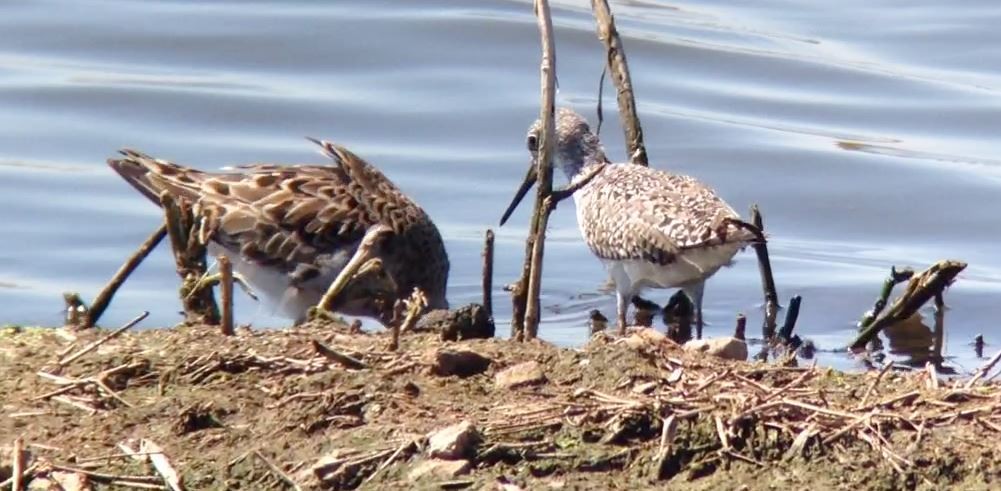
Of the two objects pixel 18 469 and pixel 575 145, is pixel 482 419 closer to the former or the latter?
pixel 18 469

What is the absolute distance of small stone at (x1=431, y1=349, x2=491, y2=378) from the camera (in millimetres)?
5371

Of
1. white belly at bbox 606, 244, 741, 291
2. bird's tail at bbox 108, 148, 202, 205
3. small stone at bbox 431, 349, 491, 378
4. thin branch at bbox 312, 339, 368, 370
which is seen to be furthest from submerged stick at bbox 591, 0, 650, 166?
thin branch at bbox 312, 339, 368, 370

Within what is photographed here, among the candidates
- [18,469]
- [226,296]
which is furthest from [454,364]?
[18,469]

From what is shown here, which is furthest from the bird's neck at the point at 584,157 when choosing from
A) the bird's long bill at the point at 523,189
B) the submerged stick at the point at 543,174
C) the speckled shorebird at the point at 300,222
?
the submerged stick at the point at 543,174

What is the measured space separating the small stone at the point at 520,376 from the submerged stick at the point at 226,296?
3.08 feet

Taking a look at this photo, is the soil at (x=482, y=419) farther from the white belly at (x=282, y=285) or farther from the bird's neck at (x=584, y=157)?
the bird's neck at (x=584, y=157)

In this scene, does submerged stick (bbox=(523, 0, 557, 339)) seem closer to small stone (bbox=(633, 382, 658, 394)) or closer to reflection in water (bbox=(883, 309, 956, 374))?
small stone (bbox=(633, 382, 658, 394))

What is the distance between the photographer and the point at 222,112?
13.1 metres

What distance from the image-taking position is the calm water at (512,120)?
397 inches

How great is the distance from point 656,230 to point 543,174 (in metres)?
1.85

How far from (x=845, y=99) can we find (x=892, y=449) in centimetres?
945

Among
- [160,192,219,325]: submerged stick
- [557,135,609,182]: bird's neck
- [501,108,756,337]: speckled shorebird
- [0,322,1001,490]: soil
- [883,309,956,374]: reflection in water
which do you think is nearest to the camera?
[0,322,1001,490]: soil

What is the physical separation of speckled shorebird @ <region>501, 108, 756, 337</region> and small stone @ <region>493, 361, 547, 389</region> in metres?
2.90

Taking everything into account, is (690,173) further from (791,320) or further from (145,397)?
(145,397)
